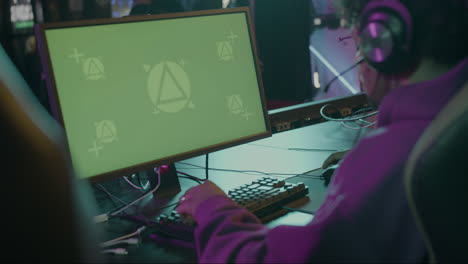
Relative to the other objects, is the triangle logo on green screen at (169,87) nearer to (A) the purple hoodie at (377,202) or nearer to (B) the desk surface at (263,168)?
(B) the desk surface at (263,168)

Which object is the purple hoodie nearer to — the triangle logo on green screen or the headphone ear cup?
the headphone ear cup

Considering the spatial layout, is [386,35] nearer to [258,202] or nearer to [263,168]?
[258,202]

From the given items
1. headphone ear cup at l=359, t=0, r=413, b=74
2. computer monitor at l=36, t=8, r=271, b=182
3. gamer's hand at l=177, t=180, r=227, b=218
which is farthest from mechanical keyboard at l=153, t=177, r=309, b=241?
headphone ear cup at l=359, t=0, r=413, b=74

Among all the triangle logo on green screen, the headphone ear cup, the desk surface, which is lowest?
the desk surface

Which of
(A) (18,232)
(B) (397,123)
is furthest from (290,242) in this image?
(A) (18,232)

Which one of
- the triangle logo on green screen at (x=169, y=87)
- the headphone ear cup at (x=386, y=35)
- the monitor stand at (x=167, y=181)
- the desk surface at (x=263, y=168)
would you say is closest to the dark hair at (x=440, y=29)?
the headphone ear cup at (x=386, y=35)

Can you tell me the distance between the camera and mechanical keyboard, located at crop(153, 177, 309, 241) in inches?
42.0

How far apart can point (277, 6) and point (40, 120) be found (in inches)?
131

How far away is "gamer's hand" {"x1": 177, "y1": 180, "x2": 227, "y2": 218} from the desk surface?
74 millimetres

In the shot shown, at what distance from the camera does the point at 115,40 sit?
3.94 ft

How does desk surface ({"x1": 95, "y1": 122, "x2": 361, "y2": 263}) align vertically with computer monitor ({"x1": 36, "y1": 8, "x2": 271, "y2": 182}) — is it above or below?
below

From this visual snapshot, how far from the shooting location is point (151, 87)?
124cm

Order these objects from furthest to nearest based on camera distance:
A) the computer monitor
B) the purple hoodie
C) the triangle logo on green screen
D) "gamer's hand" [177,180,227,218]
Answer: the triangle logo on green screen → the computer monitor → "gamer's hand" [177,180,227,218] → the purple hoodie

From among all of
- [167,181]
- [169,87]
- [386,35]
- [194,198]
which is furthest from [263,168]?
[386,35]
